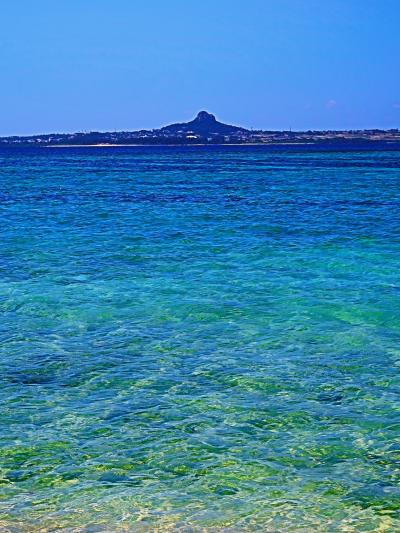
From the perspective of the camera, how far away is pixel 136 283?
671 inches

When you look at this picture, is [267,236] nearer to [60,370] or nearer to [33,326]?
[33,326]

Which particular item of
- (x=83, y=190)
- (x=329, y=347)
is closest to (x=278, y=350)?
(x=329, y=347)

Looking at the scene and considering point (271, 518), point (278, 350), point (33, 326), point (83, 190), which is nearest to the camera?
point (271, 518)

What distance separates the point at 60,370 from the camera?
10.8m

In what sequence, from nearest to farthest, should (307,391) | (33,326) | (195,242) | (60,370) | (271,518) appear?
(271,518) → (307,391) → (60,370) → (33,326) → (195,242)

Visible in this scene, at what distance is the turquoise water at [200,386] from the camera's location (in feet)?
23.5

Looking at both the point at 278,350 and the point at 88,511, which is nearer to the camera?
the point at 88,511

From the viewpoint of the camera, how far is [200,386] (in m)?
10.2

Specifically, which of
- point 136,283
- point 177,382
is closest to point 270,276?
point 136,283

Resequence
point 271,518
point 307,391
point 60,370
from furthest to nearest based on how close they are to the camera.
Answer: point 60,370, point 307,391, point 271,518

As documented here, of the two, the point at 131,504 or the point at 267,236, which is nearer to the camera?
the point at 131,504

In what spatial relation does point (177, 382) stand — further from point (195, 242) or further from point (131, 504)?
point (195, 242)

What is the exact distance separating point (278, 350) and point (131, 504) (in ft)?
16.9

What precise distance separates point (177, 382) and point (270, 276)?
7795 mm
